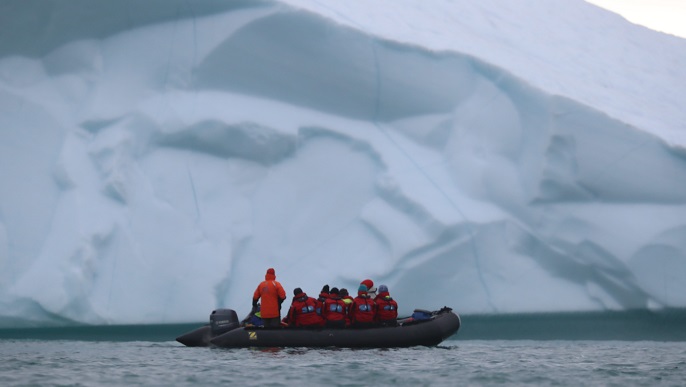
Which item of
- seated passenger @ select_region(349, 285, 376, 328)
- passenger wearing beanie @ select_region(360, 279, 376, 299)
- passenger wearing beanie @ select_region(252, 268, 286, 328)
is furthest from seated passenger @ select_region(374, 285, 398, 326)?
passenger wearing beanie @ select_region(252, 268, 286, 328)

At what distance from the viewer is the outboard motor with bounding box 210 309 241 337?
14.0m

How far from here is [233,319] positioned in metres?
14.1

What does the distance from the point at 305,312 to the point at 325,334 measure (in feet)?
1.34

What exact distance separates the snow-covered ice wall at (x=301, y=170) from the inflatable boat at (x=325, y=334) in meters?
1.30

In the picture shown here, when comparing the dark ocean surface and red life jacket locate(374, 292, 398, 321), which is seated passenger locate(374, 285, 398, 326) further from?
the dark ocean surface

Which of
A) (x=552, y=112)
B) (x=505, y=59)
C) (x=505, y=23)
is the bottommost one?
(x=552, y=112)

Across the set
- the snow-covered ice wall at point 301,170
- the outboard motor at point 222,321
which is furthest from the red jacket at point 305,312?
the snow-covered ice wall at point 301,170

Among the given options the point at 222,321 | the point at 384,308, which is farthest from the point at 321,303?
the point at 222,321

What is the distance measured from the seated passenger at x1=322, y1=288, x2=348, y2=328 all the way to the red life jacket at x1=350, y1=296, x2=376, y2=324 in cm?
17

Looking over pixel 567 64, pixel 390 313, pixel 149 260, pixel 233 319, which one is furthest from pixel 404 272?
pixel 567 64

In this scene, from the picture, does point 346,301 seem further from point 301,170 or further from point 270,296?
point 301,170

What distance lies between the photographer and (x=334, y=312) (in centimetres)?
1359

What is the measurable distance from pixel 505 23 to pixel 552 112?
3.71 metres

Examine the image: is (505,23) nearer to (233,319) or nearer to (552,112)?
(552,112)
